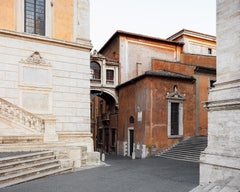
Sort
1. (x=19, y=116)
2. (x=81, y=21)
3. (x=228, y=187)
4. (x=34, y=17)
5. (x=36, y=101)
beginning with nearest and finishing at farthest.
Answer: (x=228, y=187), (x=19, y=116), (x=36, y=101), (x=34, y=17), (x=81, y=21)

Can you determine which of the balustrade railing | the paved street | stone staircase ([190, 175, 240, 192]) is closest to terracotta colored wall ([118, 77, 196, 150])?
the balustrade railing

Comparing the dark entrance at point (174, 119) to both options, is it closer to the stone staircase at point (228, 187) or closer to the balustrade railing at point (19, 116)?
the balustrade railing at point (19, 116)

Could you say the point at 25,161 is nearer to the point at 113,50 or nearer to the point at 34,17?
the point at 34,17

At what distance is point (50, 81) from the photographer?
49.0 ft

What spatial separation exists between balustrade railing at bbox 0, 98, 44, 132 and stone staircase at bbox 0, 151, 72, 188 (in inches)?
77.8

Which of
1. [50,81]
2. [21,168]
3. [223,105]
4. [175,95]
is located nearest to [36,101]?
[50,81]

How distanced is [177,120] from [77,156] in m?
12.2

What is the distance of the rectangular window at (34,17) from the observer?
15.1 m

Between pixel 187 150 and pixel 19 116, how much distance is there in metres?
12.0

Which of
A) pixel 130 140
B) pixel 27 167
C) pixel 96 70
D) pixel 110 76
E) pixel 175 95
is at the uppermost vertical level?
pixel 96 70

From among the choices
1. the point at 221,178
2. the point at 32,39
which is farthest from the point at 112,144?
the point at 221,178

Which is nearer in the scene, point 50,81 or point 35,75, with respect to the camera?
point 35,75

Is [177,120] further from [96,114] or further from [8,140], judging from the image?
[96,114]

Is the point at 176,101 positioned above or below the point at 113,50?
below
